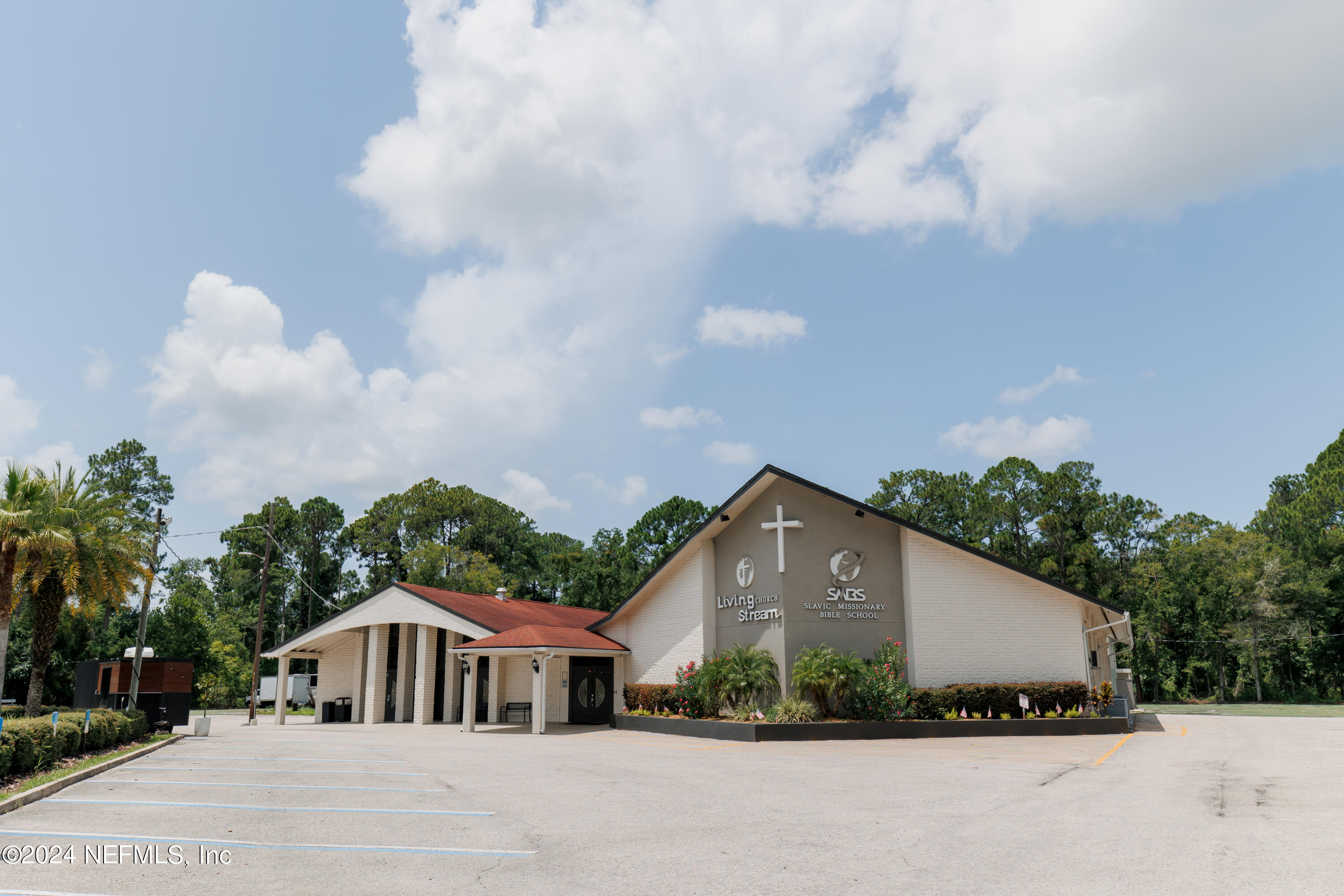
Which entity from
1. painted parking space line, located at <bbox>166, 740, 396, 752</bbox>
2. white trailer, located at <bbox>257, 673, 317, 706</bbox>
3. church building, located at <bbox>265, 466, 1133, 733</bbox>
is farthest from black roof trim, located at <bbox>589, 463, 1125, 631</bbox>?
white trailer, located at <bbox>257, 673, 317, 706</bbox>

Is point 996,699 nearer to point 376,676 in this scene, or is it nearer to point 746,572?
point 746,572

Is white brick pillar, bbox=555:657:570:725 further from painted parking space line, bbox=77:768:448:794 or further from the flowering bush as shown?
painted parking space line, bbox=77:768:448:794

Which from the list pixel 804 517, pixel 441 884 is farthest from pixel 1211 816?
pixel 804 517

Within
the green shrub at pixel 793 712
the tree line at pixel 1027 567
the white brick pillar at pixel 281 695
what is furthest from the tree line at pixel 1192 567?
the white brick pillar at pixel 281 695

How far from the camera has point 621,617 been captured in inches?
1248

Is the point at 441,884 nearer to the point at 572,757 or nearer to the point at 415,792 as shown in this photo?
the point at 415,792

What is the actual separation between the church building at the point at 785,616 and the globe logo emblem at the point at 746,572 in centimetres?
4

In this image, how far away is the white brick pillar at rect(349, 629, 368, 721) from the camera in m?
36.0

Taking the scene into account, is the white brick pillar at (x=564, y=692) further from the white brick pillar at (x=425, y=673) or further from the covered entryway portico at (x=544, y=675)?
the white brick pillar at (x=425, y=673)

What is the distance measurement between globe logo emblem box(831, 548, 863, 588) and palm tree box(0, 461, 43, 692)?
21140 mm

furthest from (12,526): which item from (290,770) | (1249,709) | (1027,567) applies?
(1249,709)

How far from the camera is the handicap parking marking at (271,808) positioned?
10844mm

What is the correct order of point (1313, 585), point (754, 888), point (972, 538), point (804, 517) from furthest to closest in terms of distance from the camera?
1. point (972, 538)
2. point (1313, 585)
3. point (804, 517)
4. point (754, 888)

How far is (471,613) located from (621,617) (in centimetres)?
602
